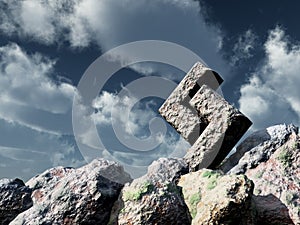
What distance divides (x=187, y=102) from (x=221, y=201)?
547 centimetres

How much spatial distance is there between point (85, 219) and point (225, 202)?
2.97 metres

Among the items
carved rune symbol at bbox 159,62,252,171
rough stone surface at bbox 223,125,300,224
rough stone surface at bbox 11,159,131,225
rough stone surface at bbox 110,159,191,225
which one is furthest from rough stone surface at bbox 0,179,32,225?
rough stone surface at bbox 223,125,300,224

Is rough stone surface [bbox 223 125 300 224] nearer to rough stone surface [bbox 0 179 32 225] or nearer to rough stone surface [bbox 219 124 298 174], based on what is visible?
rough stone surface [bbox 219 124 298 174]

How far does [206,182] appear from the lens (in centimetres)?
823

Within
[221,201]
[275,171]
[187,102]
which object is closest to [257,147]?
[275,171]

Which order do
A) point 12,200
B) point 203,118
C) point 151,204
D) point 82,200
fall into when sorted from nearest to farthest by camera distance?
point 151,204, point 82,200, point 12,200, point 203,118

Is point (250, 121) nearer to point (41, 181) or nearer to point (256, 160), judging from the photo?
point (256, 160)

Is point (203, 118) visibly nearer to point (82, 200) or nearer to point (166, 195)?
→ point (166, 195)

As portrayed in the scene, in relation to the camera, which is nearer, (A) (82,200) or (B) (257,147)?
(A) (82,200)

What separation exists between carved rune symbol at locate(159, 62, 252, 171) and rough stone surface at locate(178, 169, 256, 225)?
85.4 inches

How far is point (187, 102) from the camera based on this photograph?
40.3 feet

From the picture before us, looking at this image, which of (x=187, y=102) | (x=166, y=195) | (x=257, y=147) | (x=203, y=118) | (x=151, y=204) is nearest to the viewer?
(x=151, y=204)

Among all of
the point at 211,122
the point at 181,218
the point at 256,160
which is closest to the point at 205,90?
the point at 211,122

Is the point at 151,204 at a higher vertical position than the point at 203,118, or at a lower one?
lower
